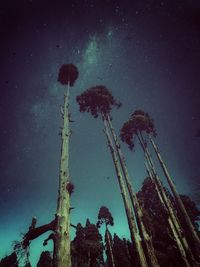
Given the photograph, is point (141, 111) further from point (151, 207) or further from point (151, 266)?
point (151, 266)

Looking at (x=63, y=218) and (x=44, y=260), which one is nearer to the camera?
(x=63, y=218)

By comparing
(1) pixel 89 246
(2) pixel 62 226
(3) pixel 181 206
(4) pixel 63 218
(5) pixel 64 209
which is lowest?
(2) pixel 62 226

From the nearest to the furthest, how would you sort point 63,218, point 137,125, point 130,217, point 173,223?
point 63,218 → point 130,217 → point 173,223 → point 137,125

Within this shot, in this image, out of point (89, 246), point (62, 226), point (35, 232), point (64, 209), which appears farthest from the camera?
point (89, 246)

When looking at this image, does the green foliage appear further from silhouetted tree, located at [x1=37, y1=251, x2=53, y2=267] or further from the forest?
silhouetted tree, located at [x1=37, y1=251, x2=53, y2=267]

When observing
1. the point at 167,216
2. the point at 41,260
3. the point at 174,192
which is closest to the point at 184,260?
the point at 167,216

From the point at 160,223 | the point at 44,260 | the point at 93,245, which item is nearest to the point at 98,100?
the point at 160,223

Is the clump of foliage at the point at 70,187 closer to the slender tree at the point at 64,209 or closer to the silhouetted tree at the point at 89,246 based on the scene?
the slender tree at the point at 64,209

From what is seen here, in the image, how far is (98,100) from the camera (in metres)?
19.2

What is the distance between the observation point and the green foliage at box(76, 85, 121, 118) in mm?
19156

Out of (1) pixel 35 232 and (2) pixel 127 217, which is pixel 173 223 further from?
(1) pixel 35 232

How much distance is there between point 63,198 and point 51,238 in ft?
4.45

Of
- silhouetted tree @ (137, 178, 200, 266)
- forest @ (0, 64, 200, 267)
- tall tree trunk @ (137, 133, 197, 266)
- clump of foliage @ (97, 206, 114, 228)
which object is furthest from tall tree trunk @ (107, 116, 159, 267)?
clump of foliage @ (97, 206, 114, 228)

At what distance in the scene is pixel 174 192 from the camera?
17.0 m
